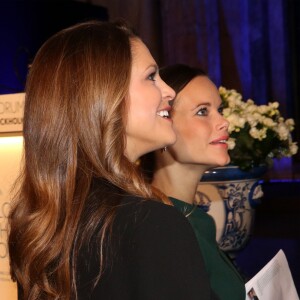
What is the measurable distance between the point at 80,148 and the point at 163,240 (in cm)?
24

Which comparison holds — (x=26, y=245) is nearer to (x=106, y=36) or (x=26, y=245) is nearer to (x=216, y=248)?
(x=106, y=36)

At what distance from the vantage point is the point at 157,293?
0.86 m

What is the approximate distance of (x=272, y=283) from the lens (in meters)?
1.34

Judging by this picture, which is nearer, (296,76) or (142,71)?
(142,71)

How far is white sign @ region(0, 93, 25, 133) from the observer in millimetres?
1674

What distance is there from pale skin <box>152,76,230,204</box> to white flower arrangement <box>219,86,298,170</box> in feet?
1.87

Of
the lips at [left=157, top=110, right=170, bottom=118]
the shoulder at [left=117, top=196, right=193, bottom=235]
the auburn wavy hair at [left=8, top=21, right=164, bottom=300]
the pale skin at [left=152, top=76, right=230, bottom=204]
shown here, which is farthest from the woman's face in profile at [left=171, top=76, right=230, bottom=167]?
the shoulder at [left=117, top=196, right=193, bottom=235]

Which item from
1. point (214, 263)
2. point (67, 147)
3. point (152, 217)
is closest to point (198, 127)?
point (214, 263)

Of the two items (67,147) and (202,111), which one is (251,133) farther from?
(67,147)

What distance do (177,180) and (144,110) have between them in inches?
25.3

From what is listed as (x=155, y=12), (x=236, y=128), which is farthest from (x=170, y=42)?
(x=236, y=128)

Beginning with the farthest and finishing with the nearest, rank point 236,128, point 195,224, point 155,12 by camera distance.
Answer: point 155,12 → point 236,128 → point 195,224

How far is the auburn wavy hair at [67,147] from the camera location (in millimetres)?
971

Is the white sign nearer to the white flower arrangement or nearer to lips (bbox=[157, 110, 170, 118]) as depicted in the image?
lips (bbox=[157, 110, 170, 118])
